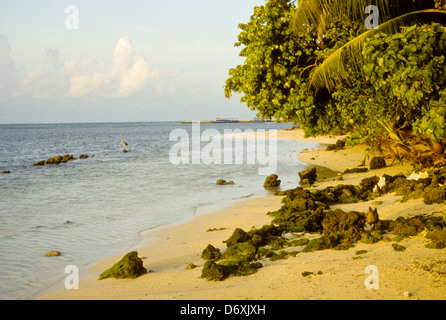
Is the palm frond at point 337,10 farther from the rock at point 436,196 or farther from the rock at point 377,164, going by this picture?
the rock at point 377,164

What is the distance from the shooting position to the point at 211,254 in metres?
8.33

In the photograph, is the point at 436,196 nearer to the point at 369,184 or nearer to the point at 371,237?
the point at 371,237

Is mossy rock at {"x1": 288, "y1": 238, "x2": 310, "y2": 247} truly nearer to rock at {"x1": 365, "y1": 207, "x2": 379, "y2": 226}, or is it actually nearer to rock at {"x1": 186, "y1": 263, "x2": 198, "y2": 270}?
rock at {"x1": 365, "y1": 207, "x2": 379, "y2": 226}

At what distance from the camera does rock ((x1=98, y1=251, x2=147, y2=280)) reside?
24.7 feet

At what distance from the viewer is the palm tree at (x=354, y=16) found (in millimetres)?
9852

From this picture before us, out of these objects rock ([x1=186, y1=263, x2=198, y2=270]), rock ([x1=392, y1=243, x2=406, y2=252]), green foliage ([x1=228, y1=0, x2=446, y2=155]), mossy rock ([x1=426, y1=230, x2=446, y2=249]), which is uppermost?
green foliage ([x1=228, y1=0, x2=446, y2=155])

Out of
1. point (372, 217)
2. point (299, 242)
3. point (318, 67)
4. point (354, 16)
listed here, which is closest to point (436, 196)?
point (372, 217)

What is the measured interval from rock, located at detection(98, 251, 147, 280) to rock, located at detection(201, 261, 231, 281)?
1.39m

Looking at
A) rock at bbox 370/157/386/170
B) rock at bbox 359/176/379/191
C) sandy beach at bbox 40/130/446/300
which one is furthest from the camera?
rock at bbox 370/157/386/170

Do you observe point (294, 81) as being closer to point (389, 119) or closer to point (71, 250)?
point (389, 119)

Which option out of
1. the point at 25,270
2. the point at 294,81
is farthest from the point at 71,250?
the point at 294,81

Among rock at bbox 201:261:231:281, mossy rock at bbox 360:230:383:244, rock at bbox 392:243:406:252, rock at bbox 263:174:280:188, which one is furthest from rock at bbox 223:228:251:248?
rock at bbox 263:174:280:188

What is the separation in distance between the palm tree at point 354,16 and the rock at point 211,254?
225 inches
